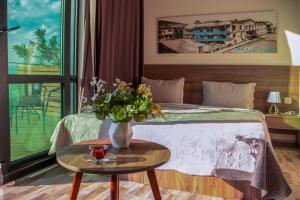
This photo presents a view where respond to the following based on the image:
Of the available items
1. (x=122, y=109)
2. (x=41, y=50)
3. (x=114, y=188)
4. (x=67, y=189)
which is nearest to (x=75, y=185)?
(x=114, y=188)

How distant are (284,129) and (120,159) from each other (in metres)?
3.11

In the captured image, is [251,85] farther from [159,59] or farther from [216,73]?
[159,59]

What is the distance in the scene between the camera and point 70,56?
11.7 feet

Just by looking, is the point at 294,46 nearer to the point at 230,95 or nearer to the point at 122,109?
the point at 230,95

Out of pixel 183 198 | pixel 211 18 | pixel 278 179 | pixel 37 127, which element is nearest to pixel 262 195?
pixel 278 179

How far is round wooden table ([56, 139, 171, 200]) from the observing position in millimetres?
1448

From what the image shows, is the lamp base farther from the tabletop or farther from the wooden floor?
the tabletop

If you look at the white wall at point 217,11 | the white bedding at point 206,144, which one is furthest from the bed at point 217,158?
the white wall at point 217,11

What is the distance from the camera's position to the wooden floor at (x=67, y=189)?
2.33 meters

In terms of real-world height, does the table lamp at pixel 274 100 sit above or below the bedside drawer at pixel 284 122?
above

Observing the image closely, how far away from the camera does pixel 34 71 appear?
10.1 ft

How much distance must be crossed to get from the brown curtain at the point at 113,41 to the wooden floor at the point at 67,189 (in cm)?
111

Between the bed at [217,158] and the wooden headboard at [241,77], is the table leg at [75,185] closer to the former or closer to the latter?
the bed at [217,158]

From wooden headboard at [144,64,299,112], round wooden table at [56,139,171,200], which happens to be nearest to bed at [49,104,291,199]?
round wooden table at [56,139,171,200]
